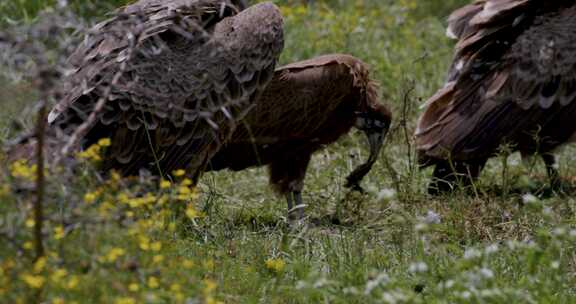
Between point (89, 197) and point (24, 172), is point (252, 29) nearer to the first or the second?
point (24, 172)

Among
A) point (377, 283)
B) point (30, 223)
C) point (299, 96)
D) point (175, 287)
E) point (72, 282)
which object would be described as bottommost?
point (299, 96)

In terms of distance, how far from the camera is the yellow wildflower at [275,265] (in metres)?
4.64

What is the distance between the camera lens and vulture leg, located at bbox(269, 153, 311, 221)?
21.8ft

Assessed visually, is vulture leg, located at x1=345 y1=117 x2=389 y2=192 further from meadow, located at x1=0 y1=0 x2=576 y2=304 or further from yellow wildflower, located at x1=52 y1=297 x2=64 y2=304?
yellow wildflower, located at x1=52 y1=297 x2=64 y2=304

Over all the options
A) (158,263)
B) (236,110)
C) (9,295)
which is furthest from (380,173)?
(9,295)

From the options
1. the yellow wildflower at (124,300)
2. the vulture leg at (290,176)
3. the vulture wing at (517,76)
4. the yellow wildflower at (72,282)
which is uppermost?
the yellow wildflower at (72,282)

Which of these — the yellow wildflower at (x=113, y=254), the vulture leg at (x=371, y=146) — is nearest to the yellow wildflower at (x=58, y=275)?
the yellow wildflower at (x=113, y=254)

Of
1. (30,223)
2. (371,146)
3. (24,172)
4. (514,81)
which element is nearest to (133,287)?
(30,223)

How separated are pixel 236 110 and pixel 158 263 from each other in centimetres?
214

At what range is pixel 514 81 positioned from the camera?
23.6 feet

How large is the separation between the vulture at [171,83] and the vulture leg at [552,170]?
2167mm

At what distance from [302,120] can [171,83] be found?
103 cm

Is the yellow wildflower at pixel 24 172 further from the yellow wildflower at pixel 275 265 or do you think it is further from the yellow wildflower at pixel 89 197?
the yellow wildflower at pixel 275 265

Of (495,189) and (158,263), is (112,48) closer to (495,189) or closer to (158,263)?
(158,263)
